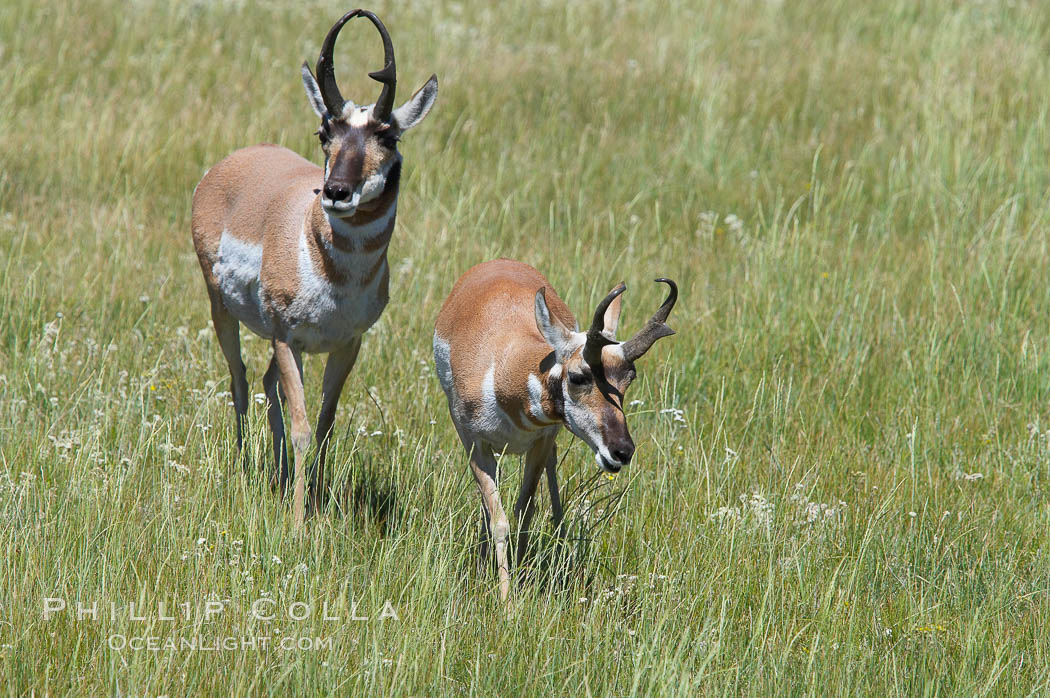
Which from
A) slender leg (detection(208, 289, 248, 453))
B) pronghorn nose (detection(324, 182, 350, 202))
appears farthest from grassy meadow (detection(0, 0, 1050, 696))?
pronghorn nose (detection(324, 182, 350, 202))

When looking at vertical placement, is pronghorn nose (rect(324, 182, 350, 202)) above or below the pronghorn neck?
above

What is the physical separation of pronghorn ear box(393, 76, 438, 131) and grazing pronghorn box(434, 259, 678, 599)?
0.81 m

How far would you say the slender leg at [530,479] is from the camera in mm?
4877

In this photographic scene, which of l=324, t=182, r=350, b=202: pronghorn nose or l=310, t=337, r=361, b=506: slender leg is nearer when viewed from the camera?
l=324, t=182, r=350, b=202: pronghorn nose

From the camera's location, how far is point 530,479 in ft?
16.2

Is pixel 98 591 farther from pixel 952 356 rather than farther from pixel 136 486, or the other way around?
pixel 952 356

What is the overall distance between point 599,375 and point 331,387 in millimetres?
1855

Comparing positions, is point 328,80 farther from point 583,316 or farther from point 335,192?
point 583,316

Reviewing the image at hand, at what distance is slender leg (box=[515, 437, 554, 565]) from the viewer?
488cm

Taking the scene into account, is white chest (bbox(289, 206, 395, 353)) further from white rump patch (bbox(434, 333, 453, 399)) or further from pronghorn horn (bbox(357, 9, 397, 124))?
pronghorn horn (bbox(357, 9, 397, 124))

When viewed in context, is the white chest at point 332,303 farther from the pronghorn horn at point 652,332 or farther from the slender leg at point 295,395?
the pronghorn horn at point 652,332

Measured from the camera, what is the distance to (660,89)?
34.2 feet

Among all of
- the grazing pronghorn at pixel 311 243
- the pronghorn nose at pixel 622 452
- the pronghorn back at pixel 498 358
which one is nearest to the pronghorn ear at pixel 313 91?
the grazing pronghorn at pixel 311 243

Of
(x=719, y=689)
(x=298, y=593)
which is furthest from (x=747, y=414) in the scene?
(x=298, y=593)
